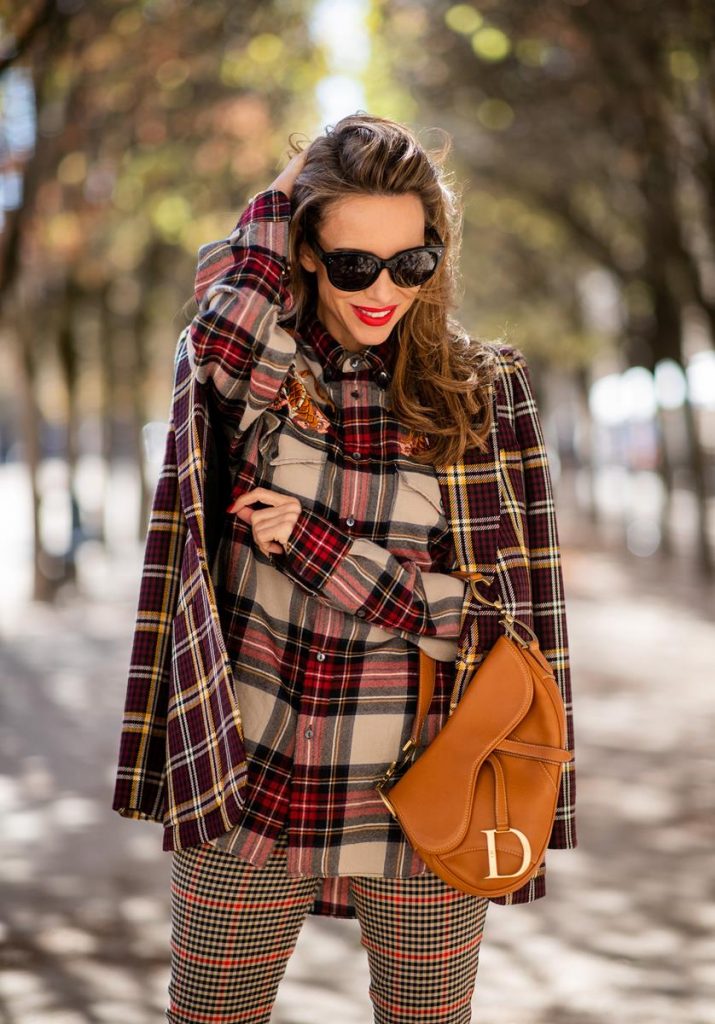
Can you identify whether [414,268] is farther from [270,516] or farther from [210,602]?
[210,602]

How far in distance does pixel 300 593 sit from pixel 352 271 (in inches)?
25.6

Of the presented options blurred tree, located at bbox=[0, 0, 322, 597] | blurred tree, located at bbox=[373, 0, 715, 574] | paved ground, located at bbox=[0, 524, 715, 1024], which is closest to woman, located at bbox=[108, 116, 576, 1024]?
paved ground, located at bbox=[0, 524, 715, 1024]

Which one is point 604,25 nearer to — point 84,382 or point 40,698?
point 40,698

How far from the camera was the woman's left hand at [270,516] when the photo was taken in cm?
228

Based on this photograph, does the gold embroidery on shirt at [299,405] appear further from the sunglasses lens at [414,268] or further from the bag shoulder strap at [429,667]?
the bag shoulder strap at [429,667]

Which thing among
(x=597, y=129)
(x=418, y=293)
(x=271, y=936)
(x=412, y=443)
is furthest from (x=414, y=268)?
(x=597, y=129)

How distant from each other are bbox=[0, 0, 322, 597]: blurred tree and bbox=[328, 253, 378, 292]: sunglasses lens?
6365mm

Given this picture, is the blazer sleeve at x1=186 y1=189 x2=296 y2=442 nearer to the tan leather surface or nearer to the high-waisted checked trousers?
the tan leather surface

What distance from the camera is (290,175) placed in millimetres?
2488

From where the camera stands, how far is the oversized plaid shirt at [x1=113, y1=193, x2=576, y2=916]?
228 cm

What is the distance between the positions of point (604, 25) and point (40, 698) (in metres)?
8.73

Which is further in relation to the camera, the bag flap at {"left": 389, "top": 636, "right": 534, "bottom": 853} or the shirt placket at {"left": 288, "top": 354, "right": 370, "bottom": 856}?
the shirt placket at {"left": 288, "top": 354, "right": 370, "bottom": 856}

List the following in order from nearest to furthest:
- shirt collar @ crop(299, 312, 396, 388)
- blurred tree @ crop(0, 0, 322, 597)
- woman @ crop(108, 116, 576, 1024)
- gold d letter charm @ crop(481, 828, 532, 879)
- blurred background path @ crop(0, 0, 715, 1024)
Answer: gold d letter charm @ crop(481, 828, 532, 879)
woman @ crop(108, 116, 576, 1024)
shirt collar @ crop(299, 312, 396, 388)
blurred background path @ crop(0, 0, 715, 1024)
blurred tree @ crop(0, 0, 322, 597)

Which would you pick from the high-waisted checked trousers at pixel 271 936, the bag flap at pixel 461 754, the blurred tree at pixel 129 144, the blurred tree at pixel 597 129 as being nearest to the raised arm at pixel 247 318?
the bag flap at pixel 461 754
